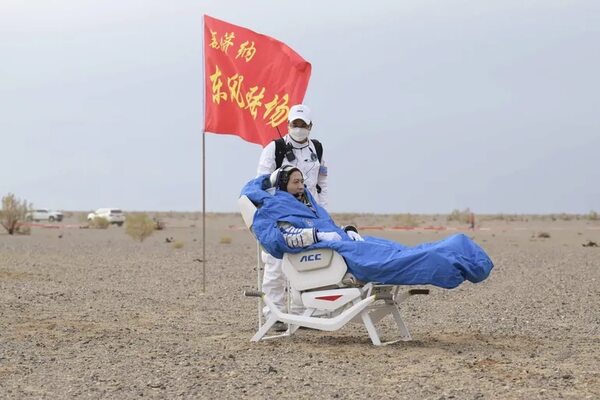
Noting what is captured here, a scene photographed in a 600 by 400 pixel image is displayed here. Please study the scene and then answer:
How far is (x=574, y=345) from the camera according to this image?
9.62 m

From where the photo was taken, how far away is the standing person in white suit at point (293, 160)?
10.5 metres

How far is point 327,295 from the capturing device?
30.9 feet

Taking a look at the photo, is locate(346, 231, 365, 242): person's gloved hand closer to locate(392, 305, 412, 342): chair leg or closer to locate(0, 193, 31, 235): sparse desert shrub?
locate(392, 305, 412, 342): chair leg

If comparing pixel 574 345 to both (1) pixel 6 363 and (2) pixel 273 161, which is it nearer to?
(2) pixel 273 161

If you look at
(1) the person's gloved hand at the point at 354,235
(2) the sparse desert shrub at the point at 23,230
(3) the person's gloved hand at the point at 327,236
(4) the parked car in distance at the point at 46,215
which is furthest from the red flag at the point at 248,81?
(4) the parked car in distance at the point at 46,215

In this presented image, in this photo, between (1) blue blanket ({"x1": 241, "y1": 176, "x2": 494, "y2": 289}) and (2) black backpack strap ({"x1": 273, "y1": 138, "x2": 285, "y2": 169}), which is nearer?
(1) blue blanket ({"x1": 241, "y1": 176, "x2": 494, "y2": 289})

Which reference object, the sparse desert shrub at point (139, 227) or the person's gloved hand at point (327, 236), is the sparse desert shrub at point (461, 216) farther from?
the person's gloved hand at point (327, 236)

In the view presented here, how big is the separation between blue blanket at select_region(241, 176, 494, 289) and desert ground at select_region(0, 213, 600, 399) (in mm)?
730

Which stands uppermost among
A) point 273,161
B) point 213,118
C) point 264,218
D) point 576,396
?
point 213,118

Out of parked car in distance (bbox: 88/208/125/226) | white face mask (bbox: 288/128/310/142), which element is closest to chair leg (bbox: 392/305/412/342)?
white face mask (bbox: 288/128/310/142)

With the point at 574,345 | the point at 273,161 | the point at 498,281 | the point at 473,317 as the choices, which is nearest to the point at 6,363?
the point at 273,161

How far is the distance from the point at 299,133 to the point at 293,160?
33 centimetres

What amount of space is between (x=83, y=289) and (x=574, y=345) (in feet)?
31.0

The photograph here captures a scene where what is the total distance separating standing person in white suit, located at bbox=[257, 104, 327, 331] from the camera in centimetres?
1053
